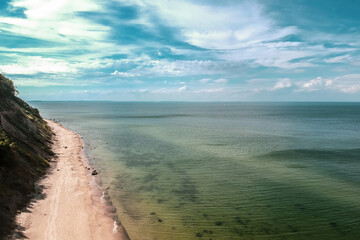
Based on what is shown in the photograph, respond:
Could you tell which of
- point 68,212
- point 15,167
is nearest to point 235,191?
point 68,212

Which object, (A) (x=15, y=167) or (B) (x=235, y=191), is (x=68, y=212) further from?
(B) (x=235, y=191)

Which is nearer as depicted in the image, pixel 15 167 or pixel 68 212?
pixel 68 212

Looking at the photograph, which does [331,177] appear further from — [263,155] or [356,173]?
[263,155]

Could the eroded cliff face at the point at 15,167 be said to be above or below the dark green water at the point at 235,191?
above

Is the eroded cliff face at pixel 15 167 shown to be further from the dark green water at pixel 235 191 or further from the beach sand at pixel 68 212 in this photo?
the dark green water at pixel 235 191

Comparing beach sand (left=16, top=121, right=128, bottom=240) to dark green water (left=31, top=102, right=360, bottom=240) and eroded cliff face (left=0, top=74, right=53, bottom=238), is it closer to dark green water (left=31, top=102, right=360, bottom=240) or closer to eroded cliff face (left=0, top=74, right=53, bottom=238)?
eroded cliff face (left=0, top=74, right=53, bottom=238)

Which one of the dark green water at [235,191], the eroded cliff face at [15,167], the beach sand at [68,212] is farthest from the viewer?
the dark green water at [235,191]

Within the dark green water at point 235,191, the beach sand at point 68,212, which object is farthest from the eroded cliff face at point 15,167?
the dark green water at point 235,191

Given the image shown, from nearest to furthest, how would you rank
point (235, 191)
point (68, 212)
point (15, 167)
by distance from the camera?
point (68, 212)
point (15, 167)
point (235, 191)
